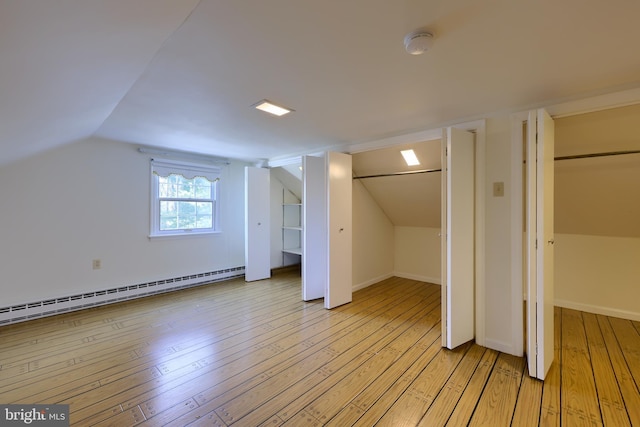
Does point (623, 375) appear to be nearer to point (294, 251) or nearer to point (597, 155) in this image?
point (597, 155)

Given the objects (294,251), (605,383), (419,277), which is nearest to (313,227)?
(294,251)

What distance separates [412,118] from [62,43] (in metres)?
2.45

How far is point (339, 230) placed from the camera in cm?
357

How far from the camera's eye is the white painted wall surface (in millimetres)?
3096

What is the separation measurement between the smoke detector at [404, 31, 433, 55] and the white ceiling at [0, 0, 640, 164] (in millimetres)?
39

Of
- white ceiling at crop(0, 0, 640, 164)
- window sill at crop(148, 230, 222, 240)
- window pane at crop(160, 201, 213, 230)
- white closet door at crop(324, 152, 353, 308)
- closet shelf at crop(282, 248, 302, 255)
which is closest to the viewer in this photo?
white ceiling at crop(0, 0, 640, 164)

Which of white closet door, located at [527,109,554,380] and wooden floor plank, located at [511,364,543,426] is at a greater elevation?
white closet door, located at [527,109,554,380]

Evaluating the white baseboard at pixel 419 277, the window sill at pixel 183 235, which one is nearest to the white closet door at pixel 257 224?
the window sill at pixel 183 235

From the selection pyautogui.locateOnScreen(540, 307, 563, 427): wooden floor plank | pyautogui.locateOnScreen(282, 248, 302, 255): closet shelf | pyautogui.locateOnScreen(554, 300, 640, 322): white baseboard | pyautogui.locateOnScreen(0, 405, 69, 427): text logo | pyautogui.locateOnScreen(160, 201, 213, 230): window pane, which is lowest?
pyautogui.locateOnScreen(0, 405, 69, 427): text logo

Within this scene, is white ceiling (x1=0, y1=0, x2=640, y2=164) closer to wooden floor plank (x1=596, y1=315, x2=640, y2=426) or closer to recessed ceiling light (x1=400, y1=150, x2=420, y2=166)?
recessed ceiling light (x1=400, y1=150, x2=420, y2=166)

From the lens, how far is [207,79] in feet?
6.00

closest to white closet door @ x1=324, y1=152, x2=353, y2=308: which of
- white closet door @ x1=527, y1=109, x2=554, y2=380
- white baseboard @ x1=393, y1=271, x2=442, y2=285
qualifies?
white baseboard @ x1=393, y1=271, x2=442, y2=285

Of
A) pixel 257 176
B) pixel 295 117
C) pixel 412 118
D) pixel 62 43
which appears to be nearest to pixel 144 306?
pixel 257 176

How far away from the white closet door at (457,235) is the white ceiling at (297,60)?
1.22ft
